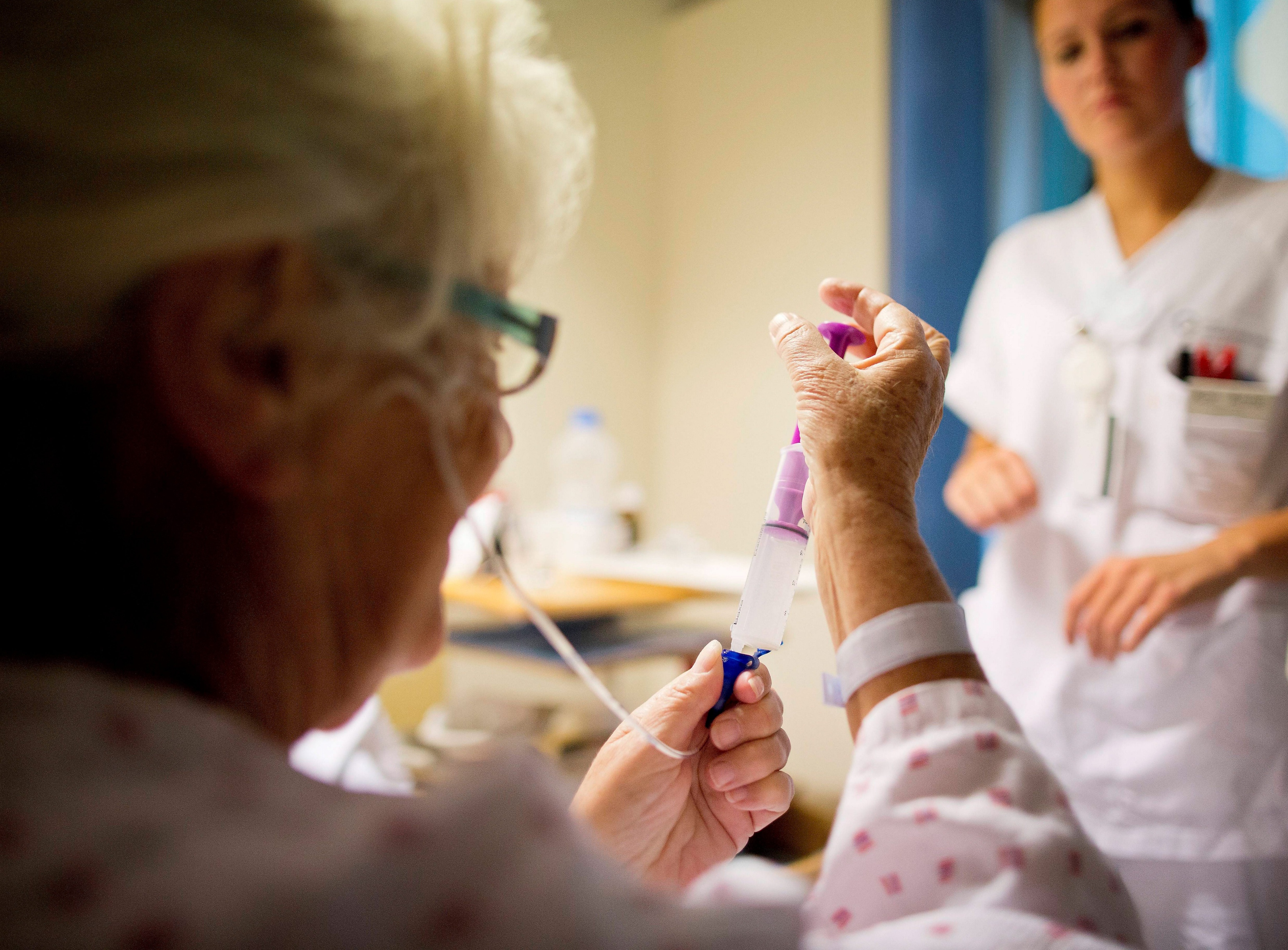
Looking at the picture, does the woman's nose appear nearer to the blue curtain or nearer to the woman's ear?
the woman's ear

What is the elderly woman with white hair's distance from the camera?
326 mm

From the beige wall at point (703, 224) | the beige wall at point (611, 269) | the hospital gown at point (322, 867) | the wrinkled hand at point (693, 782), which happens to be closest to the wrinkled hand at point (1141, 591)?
the wrinkled hand at point (693, 782)

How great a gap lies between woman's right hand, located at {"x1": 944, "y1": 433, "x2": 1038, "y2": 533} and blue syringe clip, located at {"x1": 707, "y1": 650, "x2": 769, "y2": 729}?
2.20ft

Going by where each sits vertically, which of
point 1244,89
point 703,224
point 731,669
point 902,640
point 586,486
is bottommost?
point 586,486

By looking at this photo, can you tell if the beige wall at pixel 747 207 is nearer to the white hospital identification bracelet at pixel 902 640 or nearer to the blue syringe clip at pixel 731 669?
the blue syringe clip at pixel 731 669

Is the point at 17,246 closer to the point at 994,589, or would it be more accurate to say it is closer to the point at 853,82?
the point at 994,589

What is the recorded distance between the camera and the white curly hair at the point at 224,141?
38cm

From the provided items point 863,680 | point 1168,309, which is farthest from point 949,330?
point 863,680

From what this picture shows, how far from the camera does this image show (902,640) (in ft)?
1.66

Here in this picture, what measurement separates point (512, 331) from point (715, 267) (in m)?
2.14

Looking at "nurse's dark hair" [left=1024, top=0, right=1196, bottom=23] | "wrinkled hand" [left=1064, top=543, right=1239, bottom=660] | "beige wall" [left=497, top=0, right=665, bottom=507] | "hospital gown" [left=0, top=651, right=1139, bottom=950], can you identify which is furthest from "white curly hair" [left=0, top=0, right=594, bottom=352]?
"beige wall" [left=497, top=0, right=665, bottom=507]

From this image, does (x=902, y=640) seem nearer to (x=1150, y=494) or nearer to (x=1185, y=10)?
(x=1150, y=494)

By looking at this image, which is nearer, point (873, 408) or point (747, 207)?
point (873, 408)

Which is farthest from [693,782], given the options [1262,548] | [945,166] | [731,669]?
[945,166]
